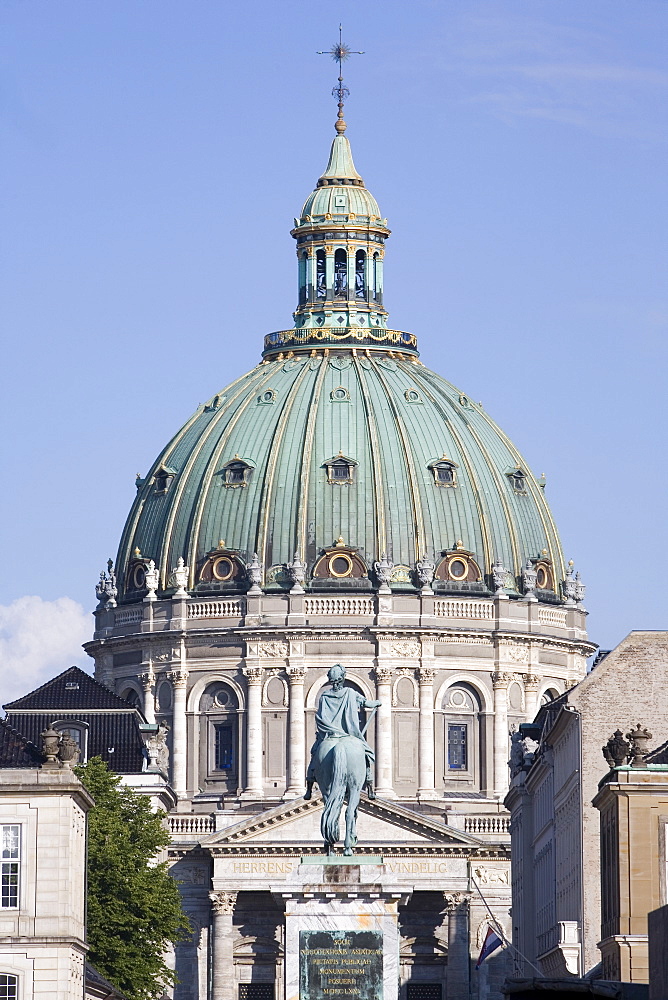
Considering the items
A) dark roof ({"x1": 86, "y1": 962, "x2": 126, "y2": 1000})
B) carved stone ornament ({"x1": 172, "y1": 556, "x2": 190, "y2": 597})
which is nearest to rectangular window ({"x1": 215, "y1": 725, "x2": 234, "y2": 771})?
carved stone ornament ({"x1": 172, "y1": 556, "x2": 190, "y2": 597})

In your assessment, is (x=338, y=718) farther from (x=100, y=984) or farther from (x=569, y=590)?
(x=569, y=590)

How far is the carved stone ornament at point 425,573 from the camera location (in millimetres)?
160125

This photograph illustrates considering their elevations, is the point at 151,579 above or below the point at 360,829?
above

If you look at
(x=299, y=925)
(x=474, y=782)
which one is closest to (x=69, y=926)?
(x=299, y=925)

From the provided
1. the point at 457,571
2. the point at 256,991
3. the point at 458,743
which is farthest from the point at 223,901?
the point at 457,571

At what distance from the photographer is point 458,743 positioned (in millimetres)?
160375

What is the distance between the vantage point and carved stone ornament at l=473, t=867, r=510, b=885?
151 metres

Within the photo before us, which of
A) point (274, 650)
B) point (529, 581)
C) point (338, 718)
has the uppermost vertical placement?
point (529, 581)

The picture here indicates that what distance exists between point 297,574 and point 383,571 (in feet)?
13.8

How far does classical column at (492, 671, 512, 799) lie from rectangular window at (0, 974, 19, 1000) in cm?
8245

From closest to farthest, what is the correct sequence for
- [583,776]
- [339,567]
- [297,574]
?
[583,776]
[297,574]
[339,567]

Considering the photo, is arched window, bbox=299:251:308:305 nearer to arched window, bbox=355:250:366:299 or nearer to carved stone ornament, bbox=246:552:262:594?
arched window, bbox=355:250:366:299

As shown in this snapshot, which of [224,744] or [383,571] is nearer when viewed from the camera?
[383,571]

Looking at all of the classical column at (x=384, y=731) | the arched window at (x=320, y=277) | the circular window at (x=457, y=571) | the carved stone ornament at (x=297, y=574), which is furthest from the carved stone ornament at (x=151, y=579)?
the arched window at (x=320, y=277)
